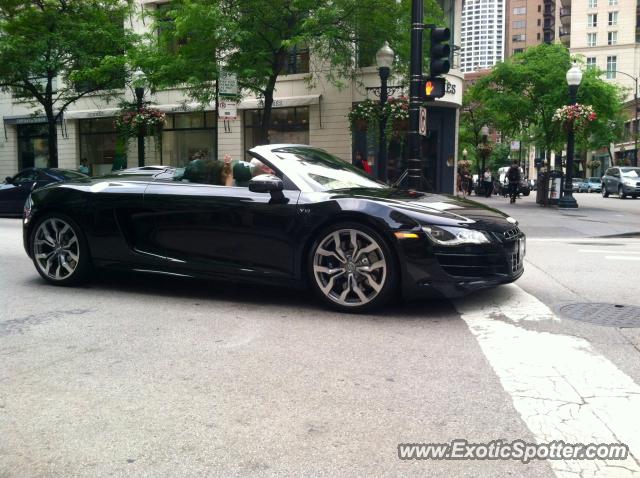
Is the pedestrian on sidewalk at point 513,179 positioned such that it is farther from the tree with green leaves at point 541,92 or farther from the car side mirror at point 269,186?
the car side mirror at point 269,186

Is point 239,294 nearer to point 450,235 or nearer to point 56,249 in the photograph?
point 56,249

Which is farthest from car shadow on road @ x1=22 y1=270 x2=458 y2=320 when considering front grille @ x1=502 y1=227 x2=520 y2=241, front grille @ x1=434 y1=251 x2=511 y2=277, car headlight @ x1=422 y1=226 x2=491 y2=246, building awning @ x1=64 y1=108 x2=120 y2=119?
building awning @ x1=64 y1=108 x2=120 y2=119

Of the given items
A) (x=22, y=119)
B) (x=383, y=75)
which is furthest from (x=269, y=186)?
(x=22, y=119)

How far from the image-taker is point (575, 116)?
21188 millimetres

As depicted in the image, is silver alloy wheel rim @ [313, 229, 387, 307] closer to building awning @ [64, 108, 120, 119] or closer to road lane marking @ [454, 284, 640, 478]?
road lane marking @ [454, 284, 640, 478]

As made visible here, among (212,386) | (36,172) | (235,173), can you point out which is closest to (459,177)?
(36,172)

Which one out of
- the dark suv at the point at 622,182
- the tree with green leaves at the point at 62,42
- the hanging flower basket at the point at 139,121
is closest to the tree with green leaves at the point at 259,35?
the hanging flower basket at the point at 139,121

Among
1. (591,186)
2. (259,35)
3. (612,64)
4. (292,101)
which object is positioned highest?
(612,64)

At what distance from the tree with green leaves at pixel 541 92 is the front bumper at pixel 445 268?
2139 cm

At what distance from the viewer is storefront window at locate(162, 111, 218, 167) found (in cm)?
2700

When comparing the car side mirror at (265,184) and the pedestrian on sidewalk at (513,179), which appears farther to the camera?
the pedestrian on sidewalk at (513,179)

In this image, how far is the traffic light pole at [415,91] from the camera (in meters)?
10.6
